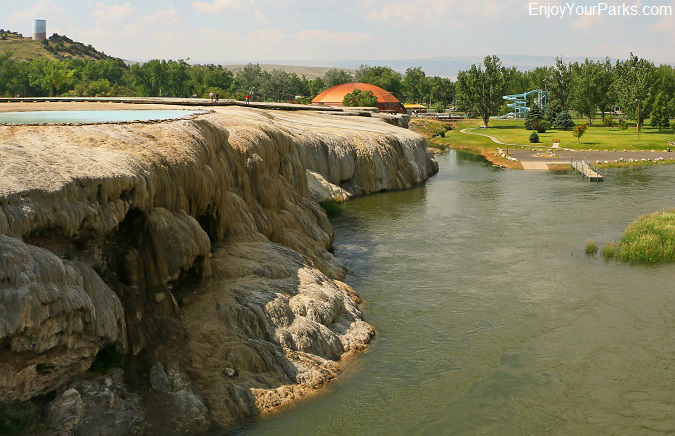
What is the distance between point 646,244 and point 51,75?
85.0 metres

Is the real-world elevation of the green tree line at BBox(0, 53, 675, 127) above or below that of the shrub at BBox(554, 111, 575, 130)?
above

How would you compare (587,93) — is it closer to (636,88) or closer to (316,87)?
(636,88)

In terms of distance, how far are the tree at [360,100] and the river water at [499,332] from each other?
80.5 metres

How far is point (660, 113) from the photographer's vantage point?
366 ft

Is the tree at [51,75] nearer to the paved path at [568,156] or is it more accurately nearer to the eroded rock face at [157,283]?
the paved path at [568,156]

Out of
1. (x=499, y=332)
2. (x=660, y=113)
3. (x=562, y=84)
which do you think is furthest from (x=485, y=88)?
(x=499, y=332)

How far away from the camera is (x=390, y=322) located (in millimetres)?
30109

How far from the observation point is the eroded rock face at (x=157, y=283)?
19.0 metres

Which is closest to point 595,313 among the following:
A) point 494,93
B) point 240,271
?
point 240,271

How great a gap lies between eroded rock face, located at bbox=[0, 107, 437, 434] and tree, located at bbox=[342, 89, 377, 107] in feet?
318

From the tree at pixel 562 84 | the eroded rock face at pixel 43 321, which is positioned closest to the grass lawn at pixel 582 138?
the tree at pixel 562 84

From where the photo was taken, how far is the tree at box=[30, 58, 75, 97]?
99.4m

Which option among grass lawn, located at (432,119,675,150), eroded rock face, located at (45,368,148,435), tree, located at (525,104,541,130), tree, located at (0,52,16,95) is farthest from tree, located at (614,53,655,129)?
eroded rock face, located at (45,368,148,435)

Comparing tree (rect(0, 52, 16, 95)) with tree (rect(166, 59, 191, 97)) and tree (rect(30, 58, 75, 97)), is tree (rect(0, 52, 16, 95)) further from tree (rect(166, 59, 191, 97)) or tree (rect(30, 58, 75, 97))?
tree (rect(166, 59, 191, 97))
